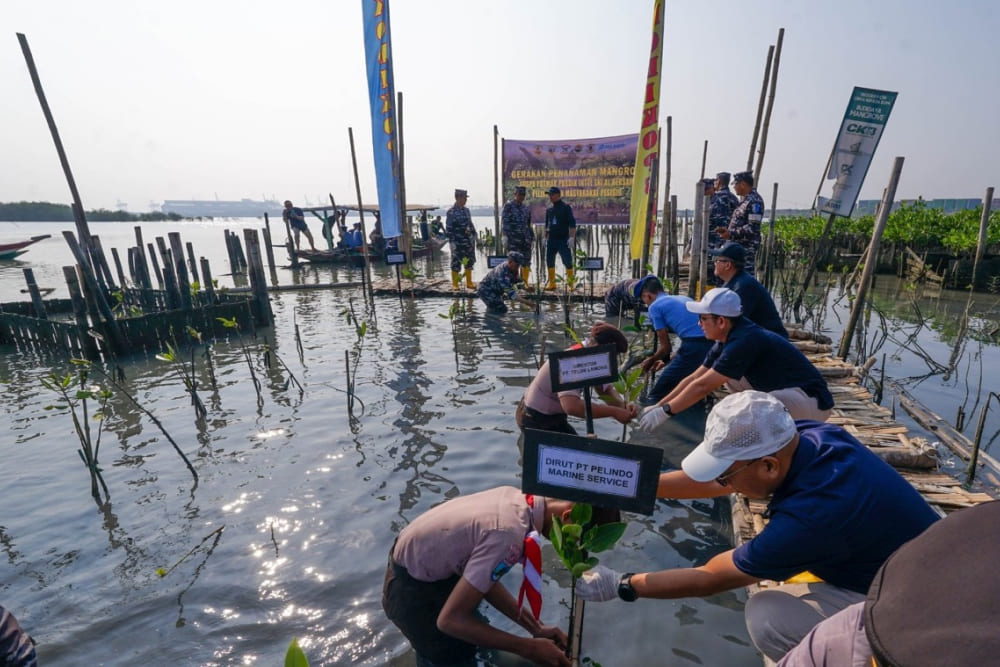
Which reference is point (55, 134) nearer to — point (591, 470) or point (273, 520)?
point (273, 520)

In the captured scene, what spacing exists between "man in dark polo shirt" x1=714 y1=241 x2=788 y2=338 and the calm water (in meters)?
1.43

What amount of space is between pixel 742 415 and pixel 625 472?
1.58 feet

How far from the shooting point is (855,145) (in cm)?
722

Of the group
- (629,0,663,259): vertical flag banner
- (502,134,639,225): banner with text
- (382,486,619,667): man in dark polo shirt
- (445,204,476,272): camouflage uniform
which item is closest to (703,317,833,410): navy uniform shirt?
(382,486,619,667): man in dark polo shirt

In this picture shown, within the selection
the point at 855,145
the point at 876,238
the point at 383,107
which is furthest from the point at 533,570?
the point at 383,107

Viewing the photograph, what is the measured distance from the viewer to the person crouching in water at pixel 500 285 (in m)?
10.2

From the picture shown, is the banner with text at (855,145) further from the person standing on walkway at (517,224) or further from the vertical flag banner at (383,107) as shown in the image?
the vertical flag banner at (383,107)

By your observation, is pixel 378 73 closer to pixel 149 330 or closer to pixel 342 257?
pixel 149 330

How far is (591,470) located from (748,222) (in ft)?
20.8

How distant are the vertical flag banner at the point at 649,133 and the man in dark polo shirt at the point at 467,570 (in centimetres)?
667

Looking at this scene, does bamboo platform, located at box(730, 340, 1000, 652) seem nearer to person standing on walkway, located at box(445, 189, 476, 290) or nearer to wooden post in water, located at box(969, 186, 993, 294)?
person standing on walkway, located at box(445, 189, 476, 290)

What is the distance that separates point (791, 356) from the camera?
11.5ft

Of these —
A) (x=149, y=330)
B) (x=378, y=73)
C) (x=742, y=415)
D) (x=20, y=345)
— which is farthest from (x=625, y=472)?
(x=20, y=345)

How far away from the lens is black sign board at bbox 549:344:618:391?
3.01 m
